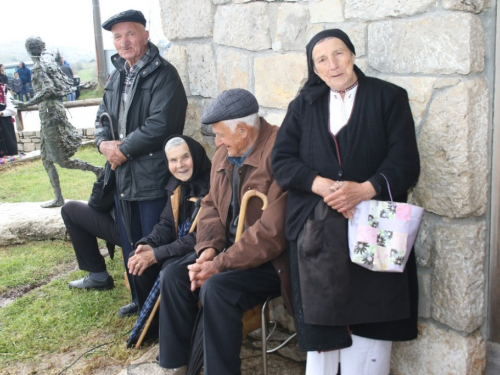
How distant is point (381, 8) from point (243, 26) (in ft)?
3.45

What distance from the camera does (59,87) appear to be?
623 centimetres

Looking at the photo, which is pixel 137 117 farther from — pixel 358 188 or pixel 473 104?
pixel 473 104

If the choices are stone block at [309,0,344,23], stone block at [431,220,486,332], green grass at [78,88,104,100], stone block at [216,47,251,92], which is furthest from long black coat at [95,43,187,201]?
green grass at [78,88,104,100]

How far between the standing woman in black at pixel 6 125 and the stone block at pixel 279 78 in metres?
7.33

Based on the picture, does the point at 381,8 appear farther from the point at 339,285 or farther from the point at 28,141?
the point at 28,141

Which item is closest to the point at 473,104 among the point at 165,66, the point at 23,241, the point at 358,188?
the point at 358,188

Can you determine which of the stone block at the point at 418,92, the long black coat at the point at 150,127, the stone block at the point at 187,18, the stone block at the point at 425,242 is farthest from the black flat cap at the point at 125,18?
the stone block at the point at 425,242

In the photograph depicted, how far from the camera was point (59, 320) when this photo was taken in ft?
13.1

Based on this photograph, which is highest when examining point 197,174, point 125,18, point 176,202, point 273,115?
point 125,18

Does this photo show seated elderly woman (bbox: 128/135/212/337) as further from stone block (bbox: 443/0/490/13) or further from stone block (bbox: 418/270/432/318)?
stone block (bbox: 443/0/490/13)

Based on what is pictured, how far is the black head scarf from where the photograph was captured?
3.44 meters

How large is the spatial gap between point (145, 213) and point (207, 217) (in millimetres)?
781

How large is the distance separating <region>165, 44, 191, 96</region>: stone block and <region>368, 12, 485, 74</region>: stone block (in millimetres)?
1727

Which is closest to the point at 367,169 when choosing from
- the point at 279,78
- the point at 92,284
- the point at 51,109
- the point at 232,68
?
the point at 279,78
